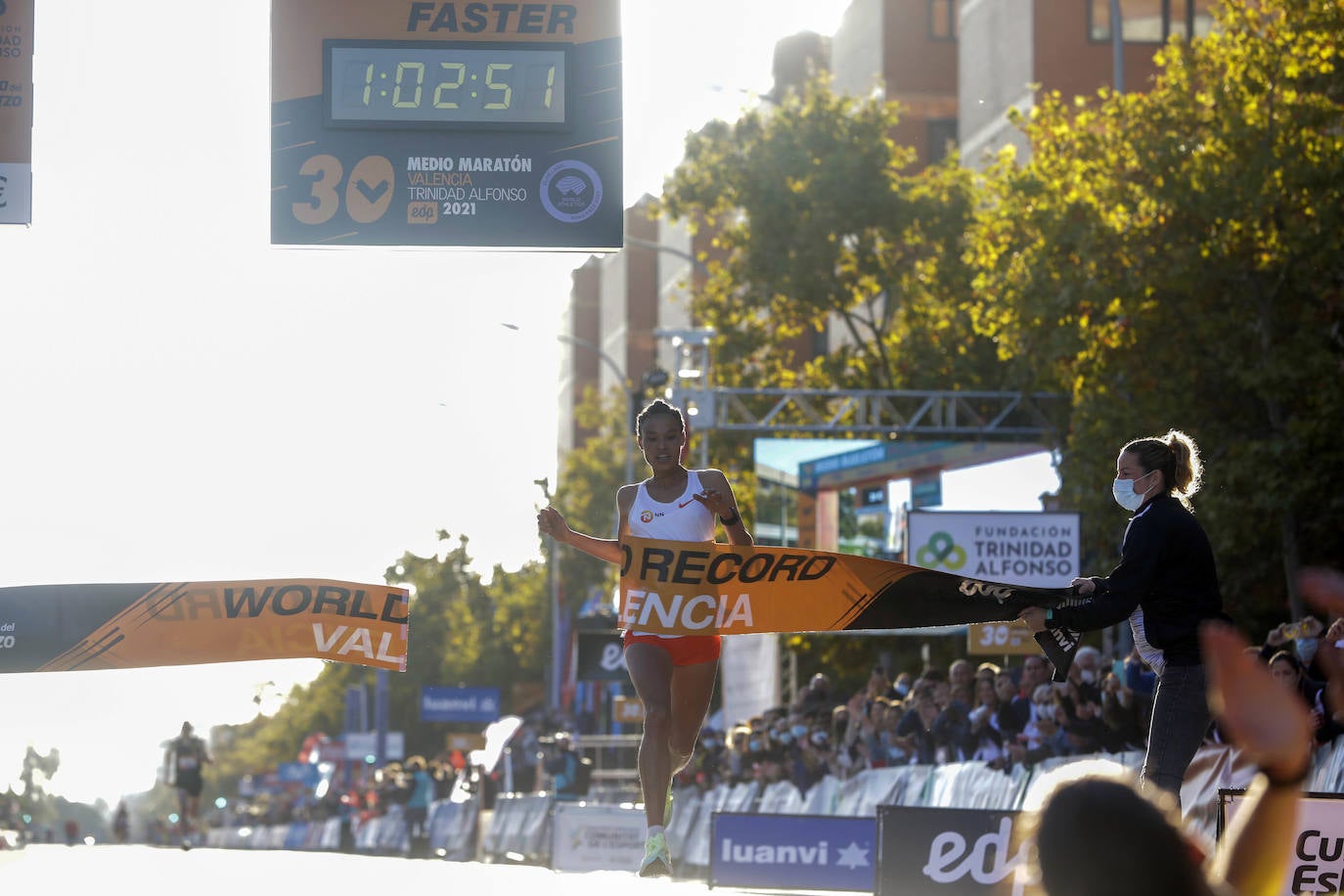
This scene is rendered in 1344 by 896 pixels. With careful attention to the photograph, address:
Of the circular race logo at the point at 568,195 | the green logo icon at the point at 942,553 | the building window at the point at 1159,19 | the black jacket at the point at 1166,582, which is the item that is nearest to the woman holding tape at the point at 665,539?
the black jacket at the point at 1166,582

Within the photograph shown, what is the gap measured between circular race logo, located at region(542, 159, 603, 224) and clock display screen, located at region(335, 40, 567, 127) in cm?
37

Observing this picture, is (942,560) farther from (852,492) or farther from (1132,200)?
(852,492)

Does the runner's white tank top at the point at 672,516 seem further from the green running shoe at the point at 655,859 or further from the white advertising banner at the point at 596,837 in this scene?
the white advertising banner at the point at 596,837

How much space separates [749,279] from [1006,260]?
13.0 meters

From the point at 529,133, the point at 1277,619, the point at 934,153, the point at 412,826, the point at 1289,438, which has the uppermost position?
the point at 934,153

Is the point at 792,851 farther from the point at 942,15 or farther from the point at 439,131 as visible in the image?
the point at 942,15

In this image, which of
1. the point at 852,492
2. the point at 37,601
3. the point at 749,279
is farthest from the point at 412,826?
the point at 37,601

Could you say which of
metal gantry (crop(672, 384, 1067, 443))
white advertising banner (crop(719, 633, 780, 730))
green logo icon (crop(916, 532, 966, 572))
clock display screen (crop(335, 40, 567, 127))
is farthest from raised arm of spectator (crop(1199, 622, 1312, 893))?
white advertising banner (crop(719, 633, 780, 730))

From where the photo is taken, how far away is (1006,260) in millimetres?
27219

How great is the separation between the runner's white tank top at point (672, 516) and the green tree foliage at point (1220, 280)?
14880mm

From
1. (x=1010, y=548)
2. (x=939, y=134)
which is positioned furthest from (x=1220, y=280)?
(x=939, y=134)

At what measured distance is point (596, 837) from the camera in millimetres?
21891

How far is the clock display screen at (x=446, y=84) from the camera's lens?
14641mm

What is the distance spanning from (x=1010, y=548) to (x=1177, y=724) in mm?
13878
